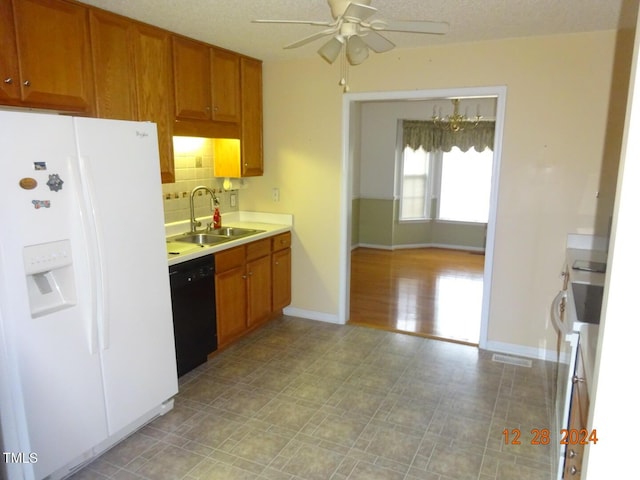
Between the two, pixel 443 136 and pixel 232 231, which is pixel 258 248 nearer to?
pixel 232 231

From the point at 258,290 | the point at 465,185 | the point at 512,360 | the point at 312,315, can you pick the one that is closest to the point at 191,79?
the point at 258,290

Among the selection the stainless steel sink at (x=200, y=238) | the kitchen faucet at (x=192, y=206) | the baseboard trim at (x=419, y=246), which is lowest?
the baseboard trim at (x=419, y=246)

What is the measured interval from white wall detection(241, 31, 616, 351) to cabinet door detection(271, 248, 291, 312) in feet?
1.14

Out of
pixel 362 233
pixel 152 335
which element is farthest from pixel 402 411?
pixel 362 233

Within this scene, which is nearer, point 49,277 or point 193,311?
point 49,277

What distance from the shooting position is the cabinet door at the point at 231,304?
3.40 m

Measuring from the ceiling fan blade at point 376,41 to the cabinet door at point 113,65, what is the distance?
5.18 ft

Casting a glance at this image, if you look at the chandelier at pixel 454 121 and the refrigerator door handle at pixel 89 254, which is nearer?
the refrigerator door handle at pixel 89 254

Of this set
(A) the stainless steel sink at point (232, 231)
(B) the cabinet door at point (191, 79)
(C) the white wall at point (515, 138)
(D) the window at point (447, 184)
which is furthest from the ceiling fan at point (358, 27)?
(D) the window at point (447, 184)

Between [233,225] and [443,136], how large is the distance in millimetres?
4518

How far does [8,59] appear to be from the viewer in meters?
2.16

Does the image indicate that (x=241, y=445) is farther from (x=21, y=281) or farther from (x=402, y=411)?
(x=21, y=281)

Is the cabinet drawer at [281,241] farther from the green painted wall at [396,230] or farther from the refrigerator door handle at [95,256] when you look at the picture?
the green painted wall at [396,230]

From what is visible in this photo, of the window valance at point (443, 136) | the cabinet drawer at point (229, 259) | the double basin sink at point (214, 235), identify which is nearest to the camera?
the cabinet drawer at point (229, 259)
